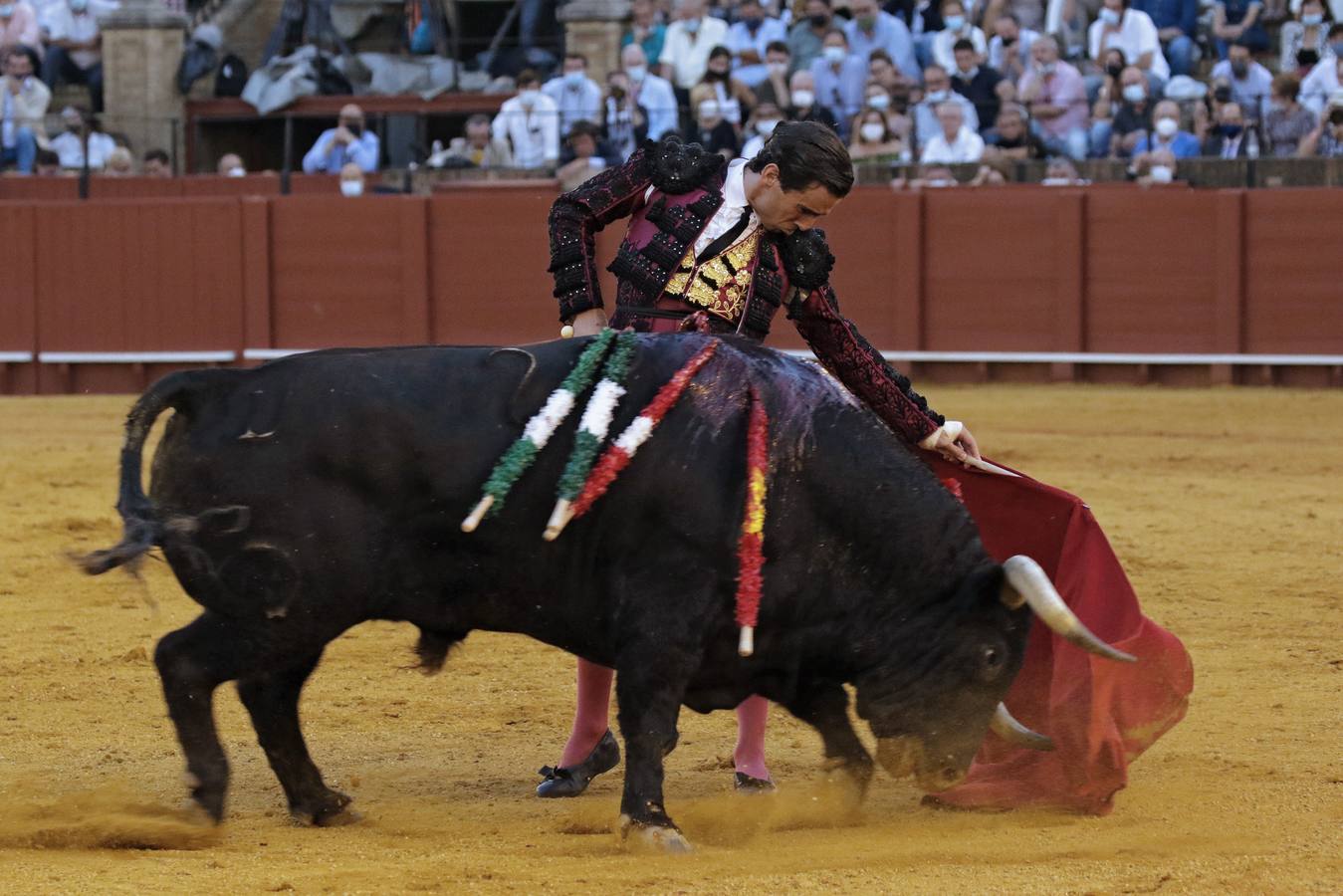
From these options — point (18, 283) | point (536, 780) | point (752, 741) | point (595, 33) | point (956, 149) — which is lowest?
point (536, 780)

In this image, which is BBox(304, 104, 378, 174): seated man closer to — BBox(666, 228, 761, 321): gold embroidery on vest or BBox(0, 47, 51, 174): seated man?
BBox(0, 47, 51, 174): seated man

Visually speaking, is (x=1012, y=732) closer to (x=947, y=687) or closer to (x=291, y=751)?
(x=947, y=687)

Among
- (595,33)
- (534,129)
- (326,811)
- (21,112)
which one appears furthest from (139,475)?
(21,112)

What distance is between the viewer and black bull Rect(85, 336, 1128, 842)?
3332 millimetres

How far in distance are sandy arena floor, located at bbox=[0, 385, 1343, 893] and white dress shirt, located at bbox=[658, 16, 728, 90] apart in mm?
6511

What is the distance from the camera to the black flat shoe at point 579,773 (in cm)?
385

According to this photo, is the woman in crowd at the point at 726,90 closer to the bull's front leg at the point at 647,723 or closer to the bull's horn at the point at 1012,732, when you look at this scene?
the bull's horn at the point at 1012,732

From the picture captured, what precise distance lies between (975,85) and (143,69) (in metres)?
7.00

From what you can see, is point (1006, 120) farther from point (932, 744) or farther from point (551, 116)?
point (932, 744)

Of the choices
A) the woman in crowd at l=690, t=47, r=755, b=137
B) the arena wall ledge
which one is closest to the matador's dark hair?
the arena wall ledge

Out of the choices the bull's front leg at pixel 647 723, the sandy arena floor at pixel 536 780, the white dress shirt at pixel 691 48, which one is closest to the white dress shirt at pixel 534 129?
the white dress shirt at pixel 691 48

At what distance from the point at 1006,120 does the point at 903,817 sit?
27.8 ft

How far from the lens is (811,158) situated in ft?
11.4

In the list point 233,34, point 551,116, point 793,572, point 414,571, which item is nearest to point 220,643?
point 414,571
